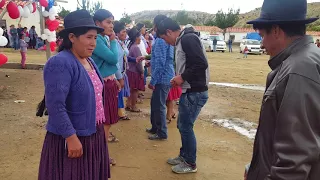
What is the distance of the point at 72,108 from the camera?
2.26 m

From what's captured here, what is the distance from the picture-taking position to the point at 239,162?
4.09 m

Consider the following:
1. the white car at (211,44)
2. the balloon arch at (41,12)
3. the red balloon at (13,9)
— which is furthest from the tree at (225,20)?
the red balloon at (13,9)

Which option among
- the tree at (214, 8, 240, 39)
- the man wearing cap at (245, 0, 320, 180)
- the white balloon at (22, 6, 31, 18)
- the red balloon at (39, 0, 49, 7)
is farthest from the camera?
the tree at (214, 8, 240, 39)

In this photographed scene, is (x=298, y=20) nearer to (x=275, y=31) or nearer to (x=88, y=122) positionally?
(x=275, y=31)

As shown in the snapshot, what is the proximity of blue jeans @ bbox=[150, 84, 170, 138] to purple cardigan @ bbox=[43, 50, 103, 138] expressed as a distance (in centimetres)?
235

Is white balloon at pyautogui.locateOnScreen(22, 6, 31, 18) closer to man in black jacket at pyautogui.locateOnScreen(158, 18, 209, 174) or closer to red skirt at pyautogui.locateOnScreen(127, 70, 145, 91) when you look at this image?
red skirt at pyautogui.locateOnScreen(127, 70, 145, 91)

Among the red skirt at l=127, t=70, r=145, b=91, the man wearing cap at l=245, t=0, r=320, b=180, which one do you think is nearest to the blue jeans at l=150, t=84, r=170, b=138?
the red skirt at l=127, t=70, r=145, b=91

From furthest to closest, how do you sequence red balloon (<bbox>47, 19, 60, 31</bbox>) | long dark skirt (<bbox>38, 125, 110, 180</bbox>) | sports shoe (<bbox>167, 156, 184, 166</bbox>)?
1. red balloon (<bbox>47, 19, 60, 31</bbox>)
2. sports shoe (<bbox>167, 156, 184, 166</bbox>)
3. long dark skirt (<bbox>38, 125, 110, 180</bbox>)

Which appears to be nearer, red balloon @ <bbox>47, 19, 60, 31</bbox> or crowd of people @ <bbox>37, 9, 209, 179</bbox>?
crowd of people @ <bbox>37, 9, 209, 179</bbox>

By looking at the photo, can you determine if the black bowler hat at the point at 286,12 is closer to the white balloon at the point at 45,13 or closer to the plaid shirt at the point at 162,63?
the plaid shirt at the point at 162,63

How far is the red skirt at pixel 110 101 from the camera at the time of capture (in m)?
3.65

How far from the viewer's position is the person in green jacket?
3.38 m

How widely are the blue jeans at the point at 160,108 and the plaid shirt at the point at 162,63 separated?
0.11 m

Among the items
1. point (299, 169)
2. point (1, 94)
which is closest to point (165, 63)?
point (299, 169)
